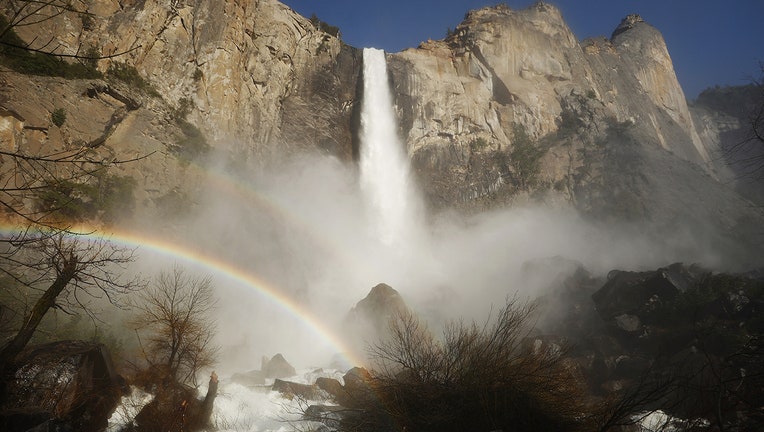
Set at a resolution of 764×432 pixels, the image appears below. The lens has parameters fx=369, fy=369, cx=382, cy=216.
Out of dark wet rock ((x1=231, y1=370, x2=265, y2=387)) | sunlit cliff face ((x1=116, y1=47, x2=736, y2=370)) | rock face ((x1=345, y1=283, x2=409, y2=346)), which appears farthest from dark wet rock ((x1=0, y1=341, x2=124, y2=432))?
rock face ((x1=345, y1=283, x2=409, y2=346))

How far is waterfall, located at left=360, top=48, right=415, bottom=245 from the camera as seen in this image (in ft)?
113

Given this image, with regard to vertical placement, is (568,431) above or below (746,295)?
below

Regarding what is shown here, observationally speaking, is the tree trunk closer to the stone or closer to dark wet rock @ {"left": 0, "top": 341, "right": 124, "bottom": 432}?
dark wet rock @ {"left": 0, "top": 341, "right": 124, "bottom": 432}

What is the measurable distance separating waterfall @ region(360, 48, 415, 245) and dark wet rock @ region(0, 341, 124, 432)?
2494cm

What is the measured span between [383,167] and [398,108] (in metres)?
6.39

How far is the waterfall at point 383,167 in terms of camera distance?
3434 centimetres

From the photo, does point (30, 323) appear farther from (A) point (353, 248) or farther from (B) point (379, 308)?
(A) point (353, 248)

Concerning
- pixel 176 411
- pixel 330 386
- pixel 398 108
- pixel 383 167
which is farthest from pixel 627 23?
pixel 176 411

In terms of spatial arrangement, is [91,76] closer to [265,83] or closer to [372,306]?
[265,83]

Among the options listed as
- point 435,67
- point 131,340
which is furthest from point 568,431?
point 435,67

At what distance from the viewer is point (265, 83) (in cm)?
2973

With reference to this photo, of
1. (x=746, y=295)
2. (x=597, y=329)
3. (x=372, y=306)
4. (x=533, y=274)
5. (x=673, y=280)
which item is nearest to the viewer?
(x=746, y=295)

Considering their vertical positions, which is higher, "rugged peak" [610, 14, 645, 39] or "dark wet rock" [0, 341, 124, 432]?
"rugged peak" [610, 14, 645, 39]

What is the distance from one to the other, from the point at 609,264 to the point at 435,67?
85.0 feet
